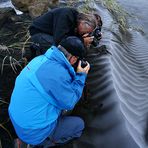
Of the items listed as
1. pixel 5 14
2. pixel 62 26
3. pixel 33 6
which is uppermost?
pixel 62 26

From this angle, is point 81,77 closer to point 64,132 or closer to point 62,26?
point 64,132

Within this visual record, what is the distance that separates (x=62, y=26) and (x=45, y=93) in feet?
5.21

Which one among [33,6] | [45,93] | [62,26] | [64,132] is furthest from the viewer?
[33,6]

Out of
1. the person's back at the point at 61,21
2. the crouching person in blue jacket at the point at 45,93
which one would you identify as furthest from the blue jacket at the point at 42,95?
the person's back at the point at 61,21

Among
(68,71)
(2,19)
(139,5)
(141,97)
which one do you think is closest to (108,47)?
(141,97)

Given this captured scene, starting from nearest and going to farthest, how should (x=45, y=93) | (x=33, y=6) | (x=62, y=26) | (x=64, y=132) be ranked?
(x=45, y=93)
(x=64, y=132)
(x=62, y=26)
(x=33, y=6)

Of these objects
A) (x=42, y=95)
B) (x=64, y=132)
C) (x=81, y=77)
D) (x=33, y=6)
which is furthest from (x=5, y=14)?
(x=42, y=95)

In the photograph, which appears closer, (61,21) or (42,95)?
(42,95)

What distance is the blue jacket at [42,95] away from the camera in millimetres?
2650

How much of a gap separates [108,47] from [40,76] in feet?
9.84

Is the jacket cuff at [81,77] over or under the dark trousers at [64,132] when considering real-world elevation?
over

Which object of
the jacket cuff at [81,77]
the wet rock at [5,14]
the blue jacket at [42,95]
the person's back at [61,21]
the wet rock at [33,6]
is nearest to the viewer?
the blue jacket at [42,95]

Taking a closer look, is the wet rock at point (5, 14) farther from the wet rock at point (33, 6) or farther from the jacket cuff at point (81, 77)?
the jacket cuff at point (81, 77)

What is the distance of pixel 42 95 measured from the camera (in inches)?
104
